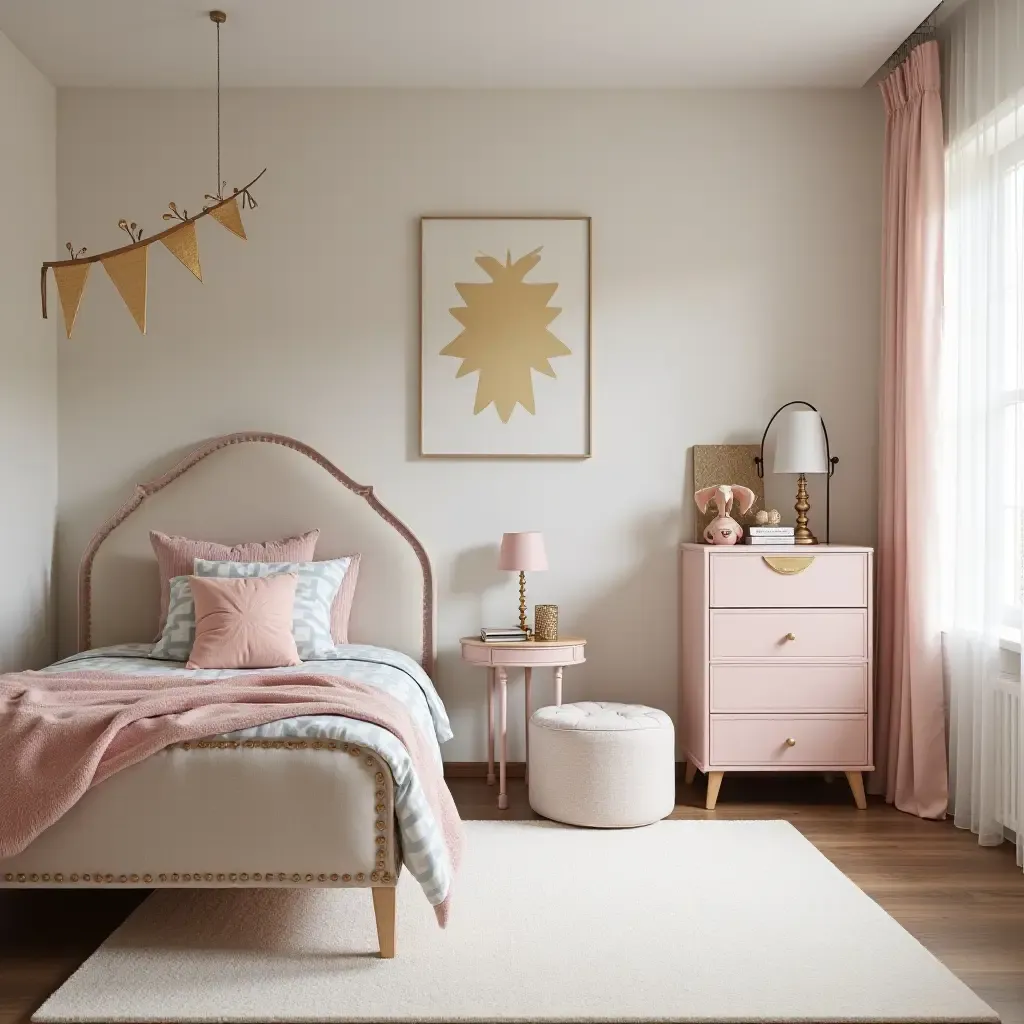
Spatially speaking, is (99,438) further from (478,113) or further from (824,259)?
(824,259)

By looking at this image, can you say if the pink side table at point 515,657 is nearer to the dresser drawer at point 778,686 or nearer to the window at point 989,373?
the dresser drawer at point 778,686

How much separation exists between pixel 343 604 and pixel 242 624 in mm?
556

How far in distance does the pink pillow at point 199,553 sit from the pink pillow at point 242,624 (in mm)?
294

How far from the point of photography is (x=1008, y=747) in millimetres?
3244

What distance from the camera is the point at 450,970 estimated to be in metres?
2.33

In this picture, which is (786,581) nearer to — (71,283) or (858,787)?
(858,787)

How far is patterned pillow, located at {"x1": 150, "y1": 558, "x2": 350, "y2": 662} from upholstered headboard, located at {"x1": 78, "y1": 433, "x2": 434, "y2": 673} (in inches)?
9.2

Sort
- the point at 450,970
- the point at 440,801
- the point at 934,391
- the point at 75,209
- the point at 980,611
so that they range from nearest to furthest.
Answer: the point at 450,970
the point at 440,801
the point at 980,611
the point at 934,391
the point at 75,209

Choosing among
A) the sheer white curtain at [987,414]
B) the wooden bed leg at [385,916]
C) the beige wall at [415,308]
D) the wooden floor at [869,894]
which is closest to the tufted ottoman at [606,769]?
the wooden floor at [869,894]

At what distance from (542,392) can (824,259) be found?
1.29m

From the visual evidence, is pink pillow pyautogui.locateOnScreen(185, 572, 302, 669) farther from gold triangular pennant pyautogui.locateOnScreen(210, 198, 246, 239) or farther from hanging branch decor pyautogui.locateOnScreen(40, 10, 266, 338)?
gold triangular pennant pyautogui.locateOnScreen(210, 198, 246, 239)

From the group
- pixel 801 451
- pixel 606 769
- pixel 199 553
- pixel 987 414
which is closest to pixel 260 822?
pixel 606 769

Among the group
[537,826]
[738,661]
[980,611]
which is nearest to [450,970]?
[537,826]

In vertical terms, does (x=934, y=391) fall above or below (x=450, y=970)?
above
